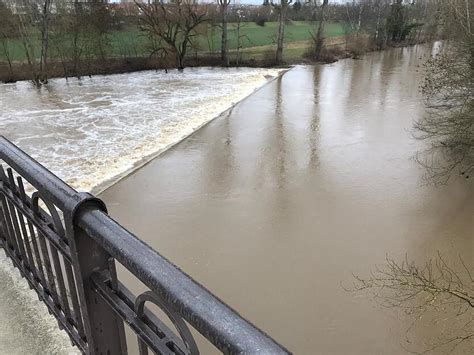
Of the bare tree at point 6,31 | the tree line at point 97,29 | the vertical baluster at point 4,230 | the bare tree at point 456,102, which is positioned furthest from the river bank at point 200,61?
the vertical baluster at point 4,230

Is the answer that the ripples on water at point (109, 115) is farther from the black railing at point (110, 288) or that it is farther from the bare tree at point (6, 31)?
the black railing at point (110, 288)

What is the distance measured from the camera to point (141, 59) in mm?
29766

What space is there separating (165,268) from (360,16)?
45777 mm

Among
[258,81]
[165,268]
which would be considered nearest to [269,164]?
[165,268]

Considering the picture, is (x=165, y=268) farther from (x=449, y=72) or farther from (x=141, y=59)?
(x=141, y=59)

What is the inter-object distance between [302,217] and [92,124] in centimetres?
1045

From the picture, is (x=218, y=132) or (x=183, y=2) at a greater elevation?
(x=183, y=2)

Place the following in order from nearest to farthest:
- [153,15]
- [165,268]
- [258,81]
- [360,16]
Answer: [165,268], [258,81], [153,15], [360,16]

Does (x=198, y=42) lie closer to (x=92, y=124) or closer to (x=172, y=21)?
(x=172, y=21)

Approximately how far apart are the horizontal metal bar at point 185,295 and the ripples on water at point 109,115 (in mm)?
9433

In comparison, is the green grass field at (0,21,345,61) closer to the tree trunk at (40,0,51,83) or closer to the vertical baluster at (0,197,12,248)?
the tree trunk at (40,0,51,83)

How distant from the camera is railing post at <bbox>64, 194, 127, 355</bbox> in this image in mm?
1294

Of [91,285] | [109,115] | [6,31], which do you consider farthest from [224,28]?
[91,285]

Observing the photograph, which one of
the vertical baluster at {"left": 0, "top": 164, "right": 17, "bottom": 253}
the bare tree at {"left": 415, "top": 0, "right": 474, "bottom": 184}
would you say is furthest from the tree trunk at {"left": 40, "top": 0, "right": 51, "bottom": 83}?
the vertical baluster at {"left": 0, "top": 164, "right": 17, "bottom": 253}
